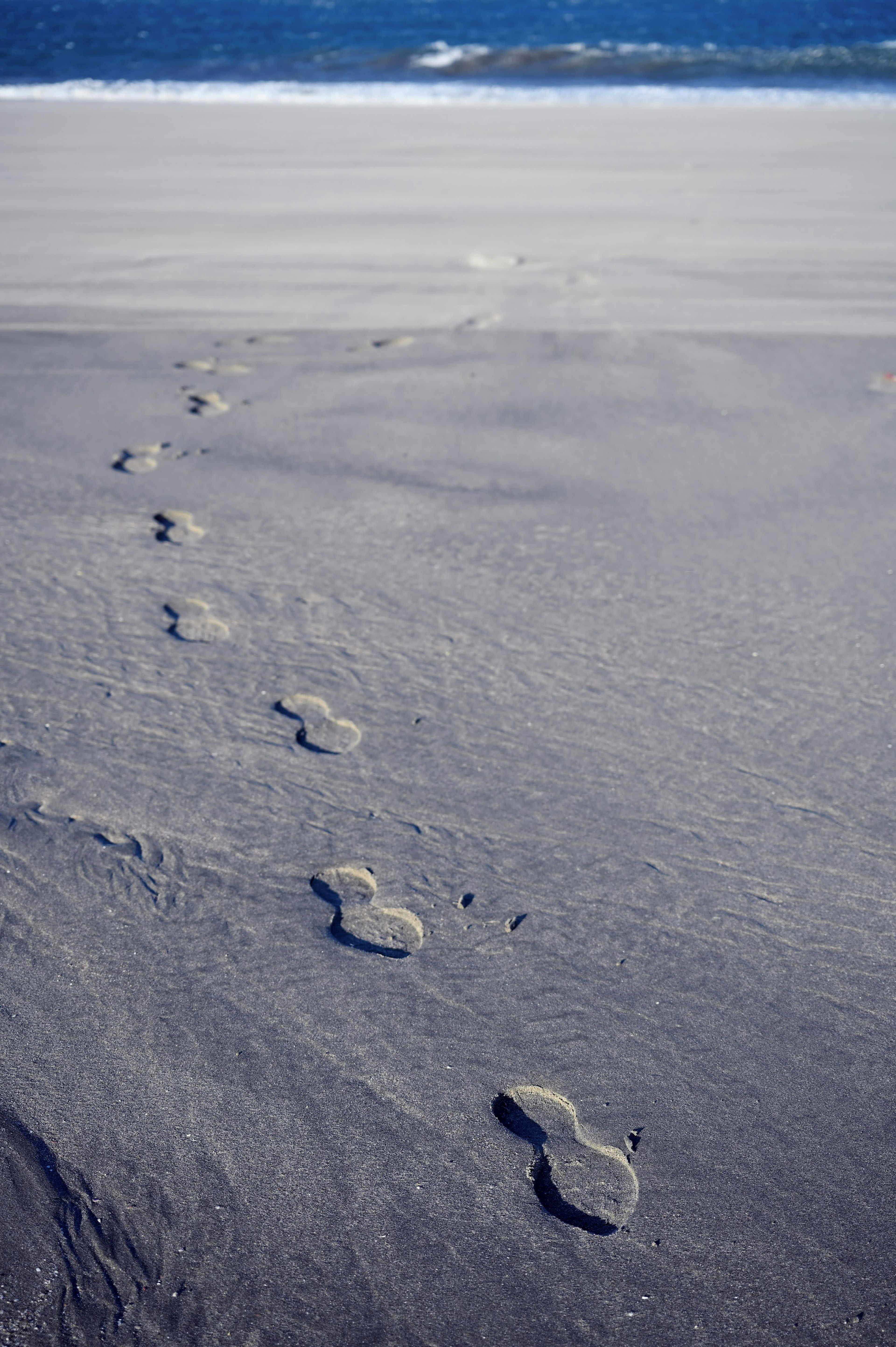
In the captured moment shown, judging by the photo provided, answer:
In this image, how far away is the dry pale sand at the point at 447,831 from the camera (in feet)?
4.30

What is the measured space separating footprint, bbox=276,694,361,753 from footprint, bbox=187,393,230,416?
163 cm

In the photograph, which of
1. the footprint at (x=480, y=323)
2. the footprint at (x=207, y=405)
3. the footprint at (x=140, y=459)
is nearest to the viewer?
the footprint at (x=140, y=459)

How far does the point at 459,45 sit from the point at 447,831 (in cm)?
1504

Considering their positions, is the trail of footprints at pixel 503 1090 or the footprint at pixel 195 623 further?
the footprint at pixel 195 623

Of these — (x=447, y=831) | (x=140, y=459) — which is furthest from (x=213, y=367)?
(x=447, y=831)

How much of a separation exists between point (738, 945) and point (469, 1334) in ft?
2.55

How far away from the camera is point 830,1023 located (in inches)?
61.7

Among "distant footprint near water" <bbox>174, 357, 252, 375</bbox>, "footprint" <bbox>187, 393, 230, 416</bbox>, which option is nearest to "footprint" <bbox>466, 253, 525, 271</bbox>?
"distant footprint near water" <bbox>174, 357, 252, 375</bbox>

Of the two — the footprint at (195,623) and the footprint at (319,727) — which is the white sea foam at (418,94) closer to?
the footprint at (195,623)

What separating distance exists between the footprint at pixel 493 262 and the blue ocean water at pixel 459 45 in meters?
6.88

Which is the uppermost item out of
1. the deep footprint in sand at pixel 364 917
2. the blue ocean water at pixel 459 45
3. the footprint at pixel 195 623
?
the blue ocean water at pixel 459 45

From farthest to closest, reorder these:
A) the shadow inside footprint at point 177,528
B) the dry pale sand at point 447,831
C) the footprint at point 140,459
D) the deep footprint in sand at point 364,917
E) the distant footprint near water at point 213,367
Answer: the distant footprint near water at point 213,367, the footprint at point 140,459, the shadow inside footprint at point 177,528, the deep footprint in sand at point 364,917, the dry pale sand at point 447,831

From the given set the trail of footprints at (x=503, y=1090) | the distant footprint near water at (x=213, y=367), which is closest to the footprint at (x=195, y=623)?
the trail of footprints at (x=503, y=1090)

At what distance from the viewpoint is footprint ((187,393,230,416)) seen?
11.1ft
